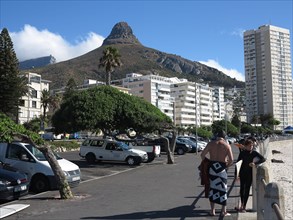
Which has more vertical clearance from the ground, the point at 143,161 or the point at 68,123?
the point at 68,123

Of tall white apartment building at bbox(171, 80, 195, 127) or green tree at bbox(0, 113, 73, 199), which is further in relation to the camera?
tall white apartment building at bbox(171, 80, 195, 127)

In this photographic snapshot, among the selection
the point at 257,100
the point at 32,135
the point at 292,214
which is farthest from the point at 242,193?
the point at 257,100

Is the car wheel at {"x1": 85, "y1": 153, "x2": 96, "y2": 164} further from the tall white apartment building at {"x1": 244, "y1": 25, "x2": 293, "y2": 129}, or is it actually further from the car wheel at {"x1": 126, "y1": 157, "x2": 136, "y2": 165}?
the tall white apartment building at {"x1": 244, "y1": 25, "x2": 293, "y2": 129}

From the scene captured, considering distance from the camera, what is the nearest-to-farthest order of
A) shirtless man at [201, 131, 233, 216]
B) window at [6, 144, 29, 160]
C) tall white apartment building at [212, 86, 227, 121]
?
shirtless man at [201, 131, 233, 216] → window at [6, 144, 29, 160] → tall white apartment building at [212, 86, 227, 121]

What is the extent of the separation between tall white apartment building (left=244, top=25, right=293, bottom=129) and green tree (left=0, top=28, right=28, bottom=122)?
126m

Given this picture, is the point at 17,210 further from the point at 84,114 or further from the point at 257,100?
the point at 257,100

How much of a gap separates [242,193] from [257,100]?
169595mm

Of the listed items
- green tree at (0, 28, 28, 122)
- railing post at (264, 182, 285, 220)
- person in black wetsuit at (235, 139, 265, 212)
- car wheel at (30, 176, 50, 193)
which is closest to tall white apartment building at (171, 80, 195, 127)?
green tree at (0, 28, 28, 122)

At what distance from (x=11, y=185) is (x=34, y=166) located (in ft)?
8.38

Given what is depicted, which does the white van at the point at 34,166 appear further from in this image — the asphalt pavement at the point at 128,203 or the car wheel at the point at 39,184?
the asphalt pavement at the point at 128,203

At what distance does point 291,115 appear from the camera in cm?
17212

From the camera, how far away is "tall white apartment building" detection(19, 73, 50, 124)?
3278 inches

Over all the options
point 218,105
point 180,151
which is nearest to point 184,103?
point 218,105

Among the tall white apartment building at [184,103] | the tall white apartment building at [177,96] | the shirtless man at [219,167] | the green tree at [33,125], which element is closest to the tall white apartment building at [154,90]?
the tall white apartment building at [177,96]
